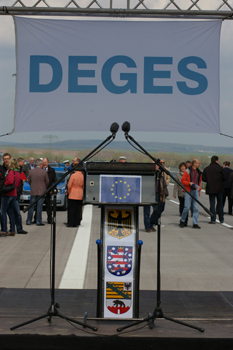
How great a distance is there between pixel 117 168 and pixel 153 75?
8.10ft

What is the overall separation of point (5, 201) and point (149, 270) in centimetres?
503

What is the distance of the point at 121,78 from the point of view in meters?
7.02

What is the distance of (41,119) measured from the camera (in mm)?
6918

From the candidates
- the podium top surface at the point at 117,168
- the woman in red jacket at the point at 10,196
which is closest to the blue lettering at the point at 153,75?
the podium top surface at the point at 117,168

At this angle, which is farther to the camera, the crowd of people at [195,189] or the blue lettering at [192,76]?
the crowd of people at [195,189]

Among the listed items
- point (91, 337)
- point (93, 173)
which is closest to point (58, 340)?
point (91, 337)

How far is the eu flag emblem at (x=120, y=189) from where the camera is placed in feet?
16.3

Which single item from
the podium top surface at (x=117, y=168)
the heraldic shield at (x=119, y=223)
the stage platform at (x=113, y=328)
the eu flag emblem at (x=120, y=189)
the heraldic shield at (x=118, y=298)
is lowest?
the stage platform at (x=113, y=328)

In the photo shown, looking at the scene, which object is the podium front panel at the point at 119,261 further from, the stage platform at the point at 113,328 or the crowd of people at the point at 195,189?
the crowd of people at the point at 195,189

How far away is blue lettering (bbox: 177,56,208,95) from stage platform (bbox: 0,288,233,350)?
9.76 feet

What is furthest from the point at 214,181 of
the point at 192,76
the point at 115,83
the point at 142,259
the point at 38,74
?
the point at 38,74

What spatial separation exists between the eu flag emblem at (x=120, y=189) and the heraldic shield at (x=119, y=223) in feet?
0.77

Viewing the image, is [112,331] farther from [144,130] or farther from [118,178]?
[144,130]

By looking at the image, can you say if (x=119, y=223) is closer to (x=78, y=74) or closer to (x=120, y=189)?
(x=120, y=189)
